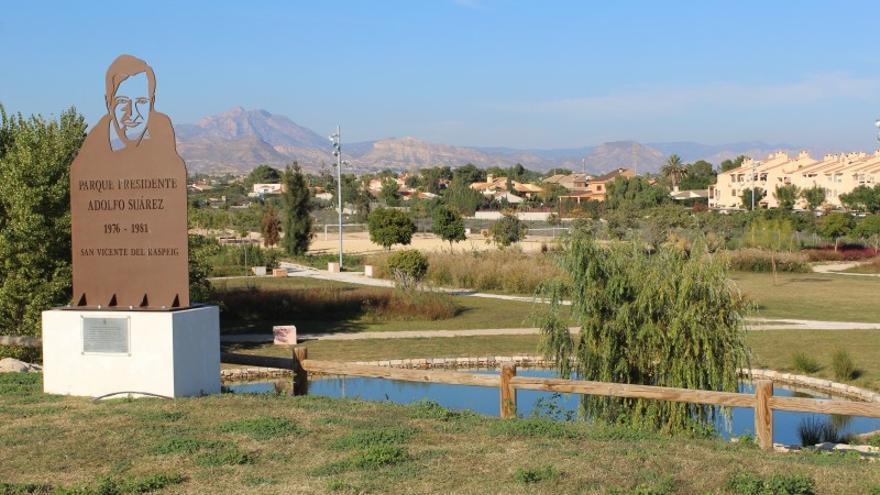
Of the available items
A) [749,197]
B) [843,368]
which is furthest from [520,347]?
[749,197]

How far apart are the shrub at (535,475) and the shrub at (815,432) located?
25.3 ft

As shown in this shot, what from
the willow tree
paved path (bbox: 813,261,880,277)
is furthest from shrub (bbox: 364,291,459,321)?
paved path (bbox: 813,261,880,277)

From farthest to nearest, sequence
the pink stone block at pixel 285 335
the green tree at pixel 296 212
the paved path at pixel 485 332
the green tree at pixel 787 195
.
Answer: the green tree at pixel 787 195 < the green tree at pixel 296 212 < the paved path at pixel 485 332 < the pink stone block at pixel 285 335

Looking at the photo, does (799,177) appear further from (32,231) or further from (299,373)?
(299,373)

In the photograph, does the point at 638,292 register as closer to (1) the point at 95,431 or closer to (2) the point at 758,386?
(2) the point at 758,386

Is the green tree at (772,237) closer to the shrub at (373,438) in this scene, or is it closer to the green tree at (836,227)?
the green tree at (836,227)

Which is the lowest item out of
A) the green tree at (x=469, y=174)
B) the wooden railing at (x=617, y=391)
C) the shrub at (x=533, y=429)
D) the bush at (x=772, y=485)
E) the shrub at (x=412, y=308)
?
the shrub at (x=412, y=308)

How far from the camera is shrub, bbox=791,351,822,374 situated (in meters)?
21.4

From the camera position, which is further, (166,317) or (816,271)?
(816,271)

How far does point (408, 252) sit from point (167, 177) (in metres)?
22.7

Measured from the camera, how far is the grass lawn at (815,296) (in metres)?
31.4

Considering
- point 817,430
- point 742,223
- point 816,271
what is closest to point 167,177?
point 817,430

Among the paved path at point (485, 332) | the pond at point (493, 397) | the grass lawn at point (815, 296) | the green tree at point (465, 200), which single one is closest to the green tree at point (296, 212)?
the grass lawn at point (815, 296)

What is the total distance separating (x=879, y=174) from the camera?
10681 cm
